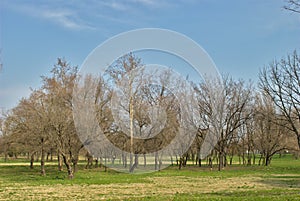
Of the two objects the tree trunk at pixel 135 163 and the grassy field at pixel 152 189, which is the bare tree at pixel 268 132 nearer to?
the tree trunk at pixel 135 163

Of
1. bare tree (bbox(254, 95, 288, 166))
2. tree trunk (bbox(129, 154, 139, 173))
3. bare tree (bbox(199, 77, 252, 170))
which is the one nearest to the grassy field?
tree trunk (bbox(129, 154, 139, 173))

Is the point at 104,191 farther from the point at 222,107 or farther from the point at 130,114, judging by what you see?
the point at 222,107

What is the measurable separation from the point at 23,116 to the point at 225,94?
23.0m

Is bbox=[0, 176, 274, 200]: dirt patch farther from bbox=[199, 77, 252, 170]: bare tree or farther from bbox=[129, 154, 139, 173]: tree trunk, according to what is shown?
bbox=[199, 77, 252, 170]: bare tree

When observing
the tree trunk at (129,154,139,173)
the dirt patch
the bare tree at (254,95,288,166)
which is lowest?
the dirt patch

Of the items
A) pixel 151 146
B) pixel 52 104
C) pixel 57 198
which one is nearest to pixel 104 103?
pixel 52 104

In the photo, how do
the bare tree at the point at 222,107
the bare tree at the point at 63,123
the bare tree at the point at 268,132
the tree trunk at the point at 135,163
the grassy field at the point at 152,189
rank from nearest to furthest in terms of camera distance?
the grassy field at the point at 152,189 → the bare tree at the point at 63,123 → the tree trunk at the point at 135,163 → the bare tree at the point at 222,107 → the bare tree at the point at 268,132

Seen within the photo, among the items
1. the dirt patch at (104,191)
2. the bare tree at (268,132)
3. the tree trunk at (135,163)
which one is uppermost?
the bare tree at (268,132)

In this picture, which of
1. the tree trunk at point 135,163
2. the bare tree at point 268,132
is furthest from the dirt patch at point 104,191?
the bare tree at point 268,132

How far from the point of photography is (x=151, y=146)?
1410 inches

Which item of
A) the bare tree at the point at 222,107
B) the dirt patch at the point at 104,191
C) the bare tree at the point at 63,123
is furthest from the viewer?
the bare tree at the point at 222,107

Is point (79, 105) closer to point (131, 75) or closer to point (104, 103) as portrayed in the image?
point (104, 103)

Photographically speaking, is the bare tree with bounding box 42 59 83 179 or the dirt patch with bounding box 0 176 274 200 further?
the bare tree with bounding box 42 59 83 179

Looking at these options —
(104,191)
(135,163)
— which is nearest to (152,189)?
(104,191)
